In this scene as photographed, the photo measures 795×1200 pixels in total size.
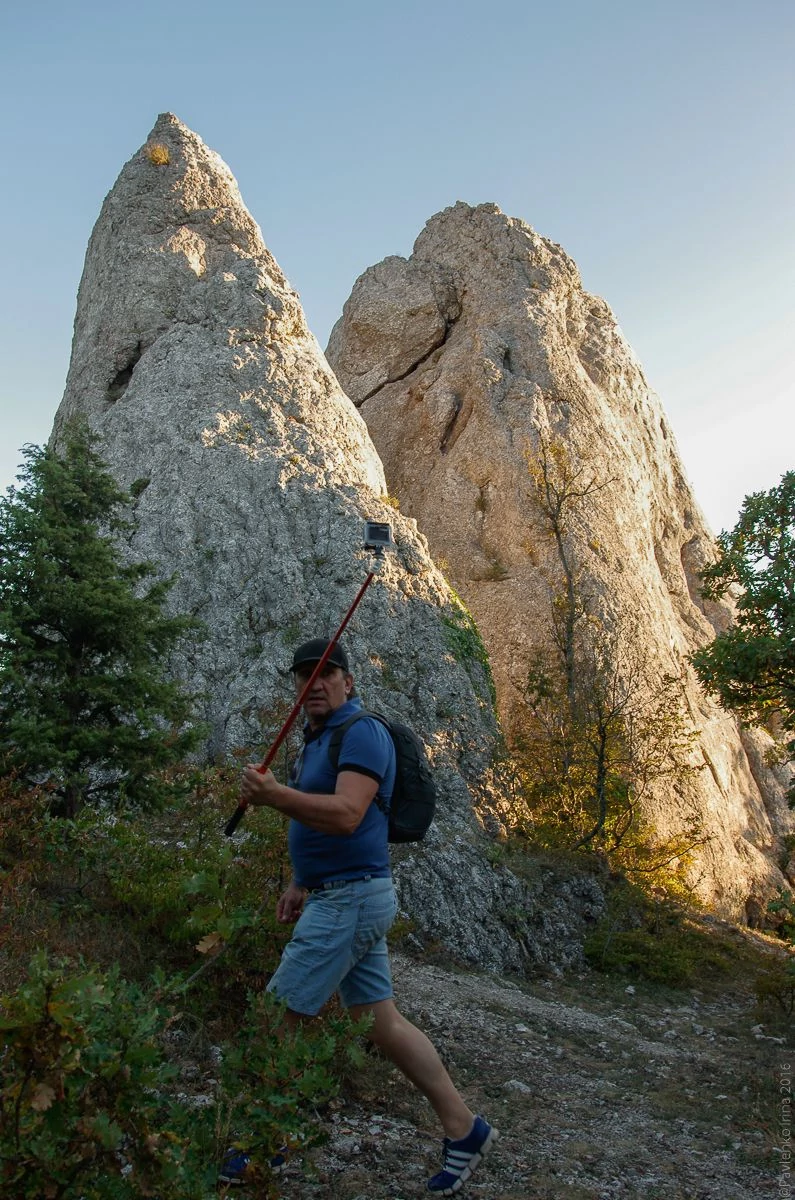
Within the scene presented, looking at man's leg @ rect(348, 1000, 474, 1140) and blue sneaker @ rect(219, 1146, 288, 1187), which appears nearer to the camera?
blue sneaker @ rect(219, 1146, 288, 1187)

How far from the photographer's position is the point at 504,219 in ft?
94.4

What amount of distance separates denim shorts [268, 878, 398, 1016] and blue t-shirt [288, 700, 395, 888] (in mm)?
78

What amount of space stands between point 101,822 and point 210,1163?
516 centimetres

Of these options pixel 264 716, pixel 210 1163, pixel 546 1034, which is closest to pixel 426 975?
pixel 546 1034

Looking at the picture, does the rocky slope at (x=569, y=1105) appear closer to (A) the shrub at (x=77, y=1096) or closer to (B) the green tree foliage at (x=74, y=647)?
(A) the shrub at (x=77, y=1096)

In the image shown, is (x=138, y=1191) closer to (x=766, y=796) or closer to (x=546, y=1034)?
(x=546, y=1034)

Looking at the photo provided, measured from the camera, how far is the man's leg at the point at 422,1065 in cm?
400

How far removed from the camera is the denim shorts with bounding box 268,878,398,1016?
400cm

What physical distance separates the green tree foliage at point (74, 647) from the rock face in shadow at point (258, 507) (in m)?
1.26

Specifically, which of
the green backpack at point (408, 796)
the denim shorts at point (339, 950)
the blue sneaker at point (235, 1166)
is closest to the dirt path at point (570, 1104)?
the blue sneaker at point (235, 1166)

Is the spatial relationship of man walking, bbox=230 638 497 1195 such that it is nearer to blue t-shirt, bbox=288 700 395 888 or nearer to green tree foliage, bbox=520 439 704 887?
blue t-shirt, bbox=288 700 395 888

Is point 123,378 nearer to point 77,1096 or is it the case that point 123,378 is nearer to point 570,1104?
point 570,1104

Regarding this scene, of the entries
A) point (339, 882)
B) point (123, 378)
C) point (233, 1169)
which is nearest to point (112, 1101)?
point (233, 1169)

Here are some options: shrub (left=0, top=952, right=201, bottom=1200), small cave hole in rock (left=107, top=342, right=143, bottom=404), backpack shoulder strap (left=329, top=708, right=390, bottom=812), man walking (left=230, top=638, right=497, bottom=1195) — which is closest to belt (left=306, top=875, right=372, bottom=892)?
man walking (left=230, top=638, right=497, bottom=1195)
